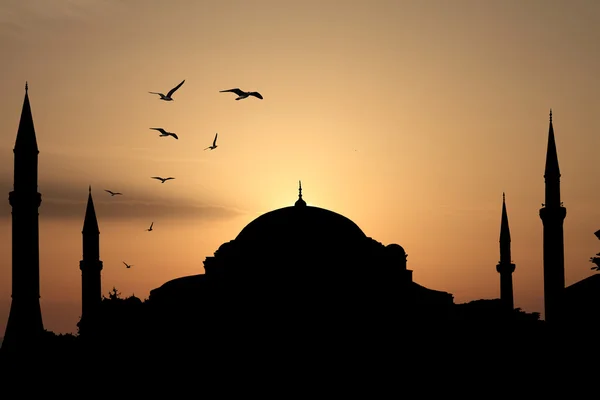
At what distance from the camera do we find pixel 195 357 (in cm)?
3027

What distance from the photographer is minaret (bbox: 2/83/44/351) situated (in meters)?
30.1

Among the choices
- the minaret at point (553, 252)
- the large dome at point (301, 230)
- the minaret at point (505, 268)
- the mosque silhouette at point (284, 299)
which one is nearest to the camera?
the mosque silhouette at point (284, 299)

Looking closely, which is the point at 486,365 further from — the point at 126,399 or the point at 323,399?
the point at 126,399

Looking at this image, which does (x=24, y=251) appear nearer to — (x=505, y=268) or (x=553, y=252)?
(x=553, y=252)

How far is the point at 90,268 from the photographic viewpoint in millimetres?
36844

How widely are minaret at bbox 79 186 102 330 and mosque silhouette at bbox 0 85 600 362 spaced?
0.16 ft

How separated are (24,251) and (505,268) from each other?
21188mm

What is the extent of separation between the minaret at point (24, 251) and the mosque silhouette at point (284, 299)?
0.11 feet

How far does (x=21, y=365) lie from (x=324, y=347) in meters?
9.43

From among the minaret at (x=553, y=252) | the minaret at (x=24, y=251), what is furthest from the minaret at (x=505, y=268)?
the minaret at (x=24, y=251)

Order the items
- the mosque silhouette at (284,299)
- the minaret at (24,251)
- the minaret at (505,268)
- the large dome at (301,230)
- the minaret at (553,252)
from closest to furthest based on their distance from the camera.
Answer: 1. the minaret at (24,251)
2. the mosque silhouette at (284,299)
3. the minaret at (553,252)
4. the large dome at (301,230)
5. the minaret at (505,268)

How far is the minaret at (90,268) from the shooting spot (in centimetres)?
3697

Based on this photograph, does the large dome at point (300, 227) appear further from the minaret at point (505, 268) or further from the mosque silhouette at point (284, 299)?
the minaret at point (505, 268)

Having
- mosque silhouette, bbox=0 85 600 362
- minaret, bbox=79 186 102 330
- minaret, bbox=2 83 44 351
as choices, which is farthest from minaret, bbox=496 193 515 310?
minaret, bbox=2 83 44 351
